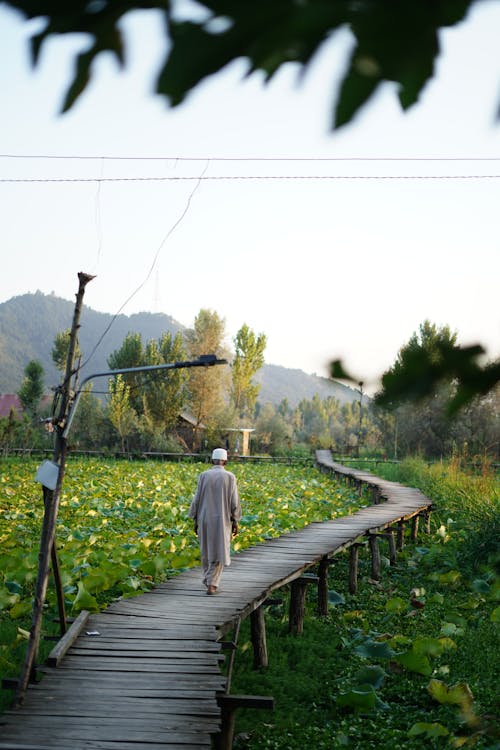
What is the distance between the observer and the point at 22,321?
179500mm

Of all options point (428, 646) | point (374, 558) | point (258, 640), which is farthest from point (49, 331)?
point (428, 646)

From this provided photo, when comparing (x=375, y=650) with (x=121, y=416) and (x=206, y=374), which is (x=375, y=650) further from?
(x=206, y=374)

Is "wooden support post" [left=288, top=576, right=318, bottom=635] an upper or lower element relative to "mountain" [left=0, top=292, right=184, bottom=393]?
lower

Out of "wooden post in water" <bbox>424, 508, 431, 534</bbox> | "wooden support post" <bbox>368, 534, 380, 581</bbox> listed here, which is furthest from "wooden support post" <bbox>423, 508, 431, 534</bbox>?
"wooden support post" <bbox>368, 534, 380, 581</bbox>

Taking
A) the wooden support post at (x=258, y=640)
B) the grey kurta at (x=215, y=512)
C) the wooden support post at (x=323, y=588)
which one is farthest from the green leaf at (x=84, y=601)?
the wooden support post at (x=323, y=588)

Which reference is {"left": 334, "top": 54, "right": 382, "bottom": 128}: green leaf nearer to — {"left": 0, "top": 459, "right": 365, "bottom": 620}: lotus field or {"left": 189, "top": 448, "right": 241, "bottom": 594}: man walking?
{"left": 0, "top": 459, "right": 365, "bottom": 620}: lotus field

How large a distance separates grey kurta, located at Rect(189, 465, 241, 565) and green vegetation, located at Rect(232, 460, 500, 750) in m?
1.04

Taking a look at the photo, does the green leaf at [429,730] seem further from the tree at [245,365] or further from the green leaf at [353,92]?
the tree at [245,365]

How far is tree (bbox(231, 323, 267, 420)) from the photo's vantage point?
53.2 meters

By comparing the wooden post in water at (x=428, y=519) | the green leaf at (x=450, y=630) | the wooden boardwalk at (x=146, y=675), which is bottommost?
the green leaf at (x=450, y=630)

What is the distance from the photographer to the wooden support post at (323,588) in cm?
972

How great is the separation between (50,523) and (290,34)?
4.77 meters

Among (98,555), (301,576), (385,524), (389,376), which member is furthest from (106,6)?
(385,524)

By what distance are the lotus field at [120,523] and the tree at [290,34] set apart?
6625 mm
